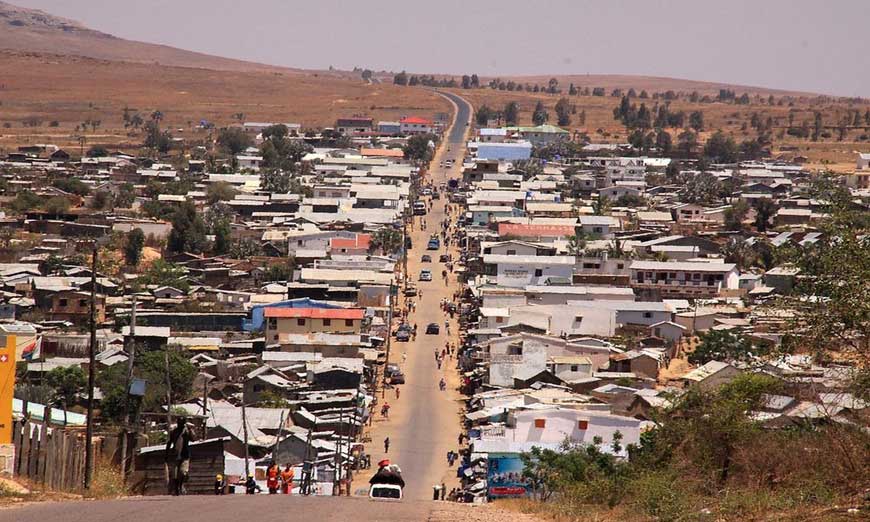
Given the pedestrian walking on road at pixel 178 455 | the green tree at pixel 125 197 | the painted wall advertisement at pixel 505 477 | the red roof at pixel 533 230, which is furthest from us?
the green tree at pixel 125 197

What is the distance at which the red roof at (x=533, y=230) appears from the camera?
171ft

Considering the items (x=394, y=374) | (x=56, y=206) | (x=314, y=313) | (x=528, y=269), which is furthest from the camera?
(x=56, y=206)

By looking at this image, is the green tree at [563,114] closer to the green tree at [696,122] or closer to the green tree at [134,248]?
the green tree at [696,122]

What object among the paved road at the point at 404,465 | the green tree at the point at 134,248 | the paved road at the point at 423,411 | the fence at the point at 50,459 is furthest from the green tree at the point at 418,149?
the fence at the point at 50,459

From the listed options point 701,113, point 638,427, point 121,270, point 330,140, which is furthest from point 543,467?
point 701,113

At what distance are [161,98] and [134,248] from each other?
3006 inches

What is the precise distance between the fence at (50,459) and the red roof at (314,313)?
21.8m

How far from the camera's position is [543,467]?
20766 millimetres

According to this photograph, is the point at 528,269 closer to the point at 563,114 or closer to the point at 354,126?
the point at 354,126

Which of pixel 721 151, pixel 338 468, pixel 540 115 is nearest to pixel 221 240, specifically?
pixel 338 468

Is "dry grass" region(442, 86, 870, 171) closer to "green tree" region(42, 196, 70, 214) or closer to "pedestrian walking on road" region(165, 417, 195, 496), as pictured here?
"green tree" region(42, 196, 70, 214)

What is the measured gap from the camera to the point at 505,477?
76.2ft

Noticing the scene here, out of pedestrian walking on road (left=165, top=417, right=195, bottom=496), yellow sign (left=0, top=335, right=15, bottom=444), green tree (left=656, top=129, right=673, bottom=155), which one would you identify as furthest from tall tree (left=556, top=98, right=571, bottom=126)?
pedestrian walking on road (left=165, top=417, right=195, bottom=496)

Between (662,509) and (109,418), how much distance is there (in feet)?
55.4
